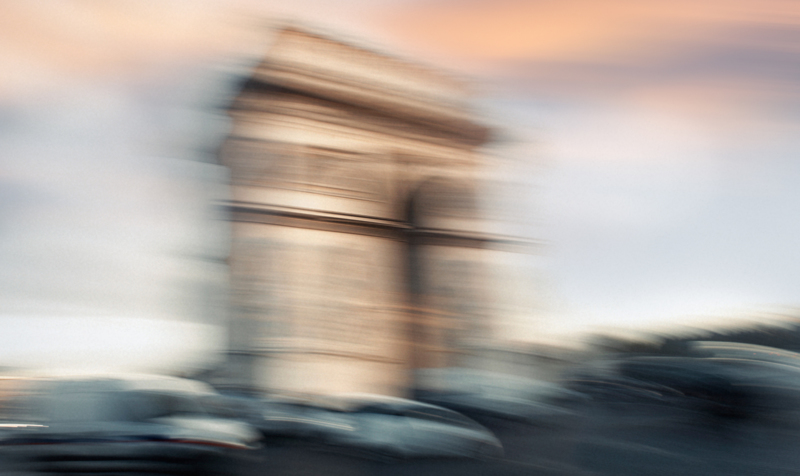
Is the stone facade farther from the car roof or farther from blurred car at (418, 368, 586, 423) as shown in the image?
the car roof

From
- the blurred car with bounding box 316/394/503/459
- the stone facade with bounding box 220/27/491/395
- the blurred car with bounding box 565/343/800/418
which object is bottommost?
the blurred car with bounding box 316/394/503/459

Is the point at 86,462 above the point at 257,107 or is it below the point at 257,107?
below

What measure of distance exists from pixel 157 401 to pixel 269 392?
217cm

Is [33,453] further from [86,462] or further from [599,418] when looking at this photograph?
[599,418]

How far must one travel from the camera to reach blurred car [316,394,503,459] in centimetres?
414

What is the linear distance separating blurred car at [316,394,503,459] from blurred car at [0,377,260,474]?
2.01 feet

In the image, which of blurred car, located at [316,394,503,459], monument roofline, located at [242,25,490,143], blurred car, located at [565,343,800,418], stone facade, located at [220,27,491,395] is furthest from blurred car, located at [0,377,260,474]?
monument roofline, located at [242,25,490,143]

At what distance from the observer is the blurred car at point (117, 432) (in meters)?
3.68

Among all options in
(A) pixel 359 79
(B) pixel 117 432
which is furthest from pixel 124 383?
(A) pixel 359 79

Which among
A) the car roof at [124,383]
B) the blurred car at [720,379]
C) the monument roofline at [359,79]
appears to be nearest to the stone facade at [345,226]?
the monument roofline at [359,79]

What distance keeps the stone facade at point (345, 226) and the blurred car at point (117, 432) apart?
2.21 meters

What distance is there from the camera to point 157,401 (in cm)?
437

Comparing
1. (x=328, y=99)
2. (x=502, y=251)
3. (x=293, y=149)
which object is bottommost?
(x=502, y=251)

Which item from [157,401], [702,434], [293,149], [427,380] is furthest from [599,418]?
[293,149]
